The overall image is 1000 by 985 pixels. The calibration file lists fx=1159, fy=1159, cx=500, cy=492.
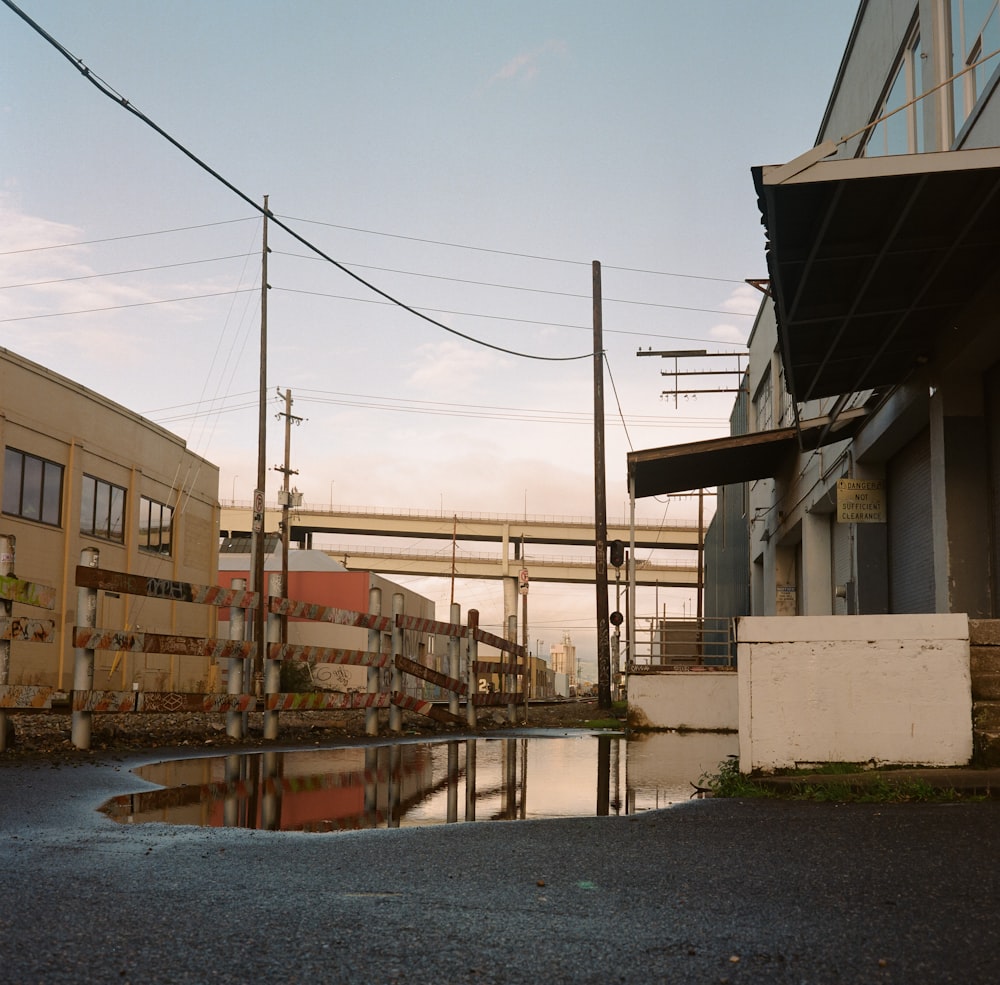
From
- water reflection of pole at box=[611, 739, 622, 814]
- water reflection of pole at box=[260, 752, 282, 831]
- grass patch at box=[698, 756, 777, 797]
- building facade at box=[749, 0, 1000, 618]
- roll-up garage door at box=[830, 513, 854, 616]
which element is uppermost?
building facade at box=[749, 0, 1000, 618]

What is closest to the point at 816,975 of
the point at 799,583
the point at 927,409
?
the point at 927,409

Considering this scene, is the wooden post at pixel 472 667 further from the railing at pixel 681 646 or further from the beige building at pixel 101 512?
the beige building at pixel 101 512

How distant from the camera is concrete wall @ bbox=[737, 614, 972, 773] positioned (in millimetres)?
6988

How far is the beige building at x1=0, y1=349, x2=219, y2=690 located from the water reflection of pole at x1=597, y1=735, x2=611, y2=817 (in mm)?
14470

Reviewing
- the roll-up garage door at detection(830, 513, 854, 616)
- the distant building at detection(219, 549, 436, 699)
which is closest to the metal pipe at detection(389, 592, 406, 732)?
the roll-up garage door at detection(830, 513, 854, 616)

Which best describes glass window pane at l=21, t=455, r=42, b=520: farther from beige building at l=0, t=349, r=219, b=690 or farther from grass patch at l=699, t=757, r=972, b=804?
grass patch at l=699, t=757, r=972, b=804

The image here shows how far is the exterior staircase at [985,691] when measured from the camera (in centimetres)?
694

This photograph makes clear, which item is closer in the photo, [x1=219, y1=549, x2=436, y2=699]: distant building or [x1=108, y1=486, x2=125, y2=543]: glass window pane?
[x1=108, y1=486, x2=125, y2=543]: glass window pane

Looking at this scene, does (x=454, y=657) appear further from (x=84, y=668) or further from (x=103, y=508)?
(x=103, y=508)

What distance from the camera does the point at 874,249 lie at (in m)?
9.05

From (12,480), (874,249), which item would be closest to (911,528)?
(874,249)

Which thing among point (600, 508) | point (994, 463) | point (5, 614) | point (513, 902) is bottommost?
point (513, 902)

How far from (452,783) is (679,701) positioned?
8.57 m

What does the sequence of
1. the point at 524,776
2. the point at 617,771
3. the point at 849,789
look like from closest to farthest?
the point at 849,789 → the point at 524,776 → the point at 617,771
